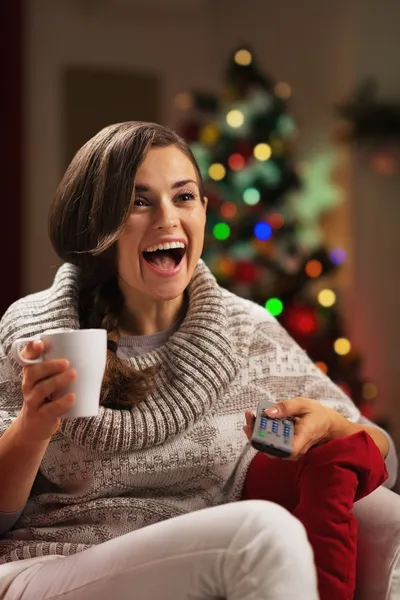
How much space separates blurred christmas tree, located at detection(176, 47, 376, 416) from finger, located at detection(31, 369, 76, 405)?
2.12m

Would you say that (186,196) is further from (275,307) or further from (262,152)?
(262,152)

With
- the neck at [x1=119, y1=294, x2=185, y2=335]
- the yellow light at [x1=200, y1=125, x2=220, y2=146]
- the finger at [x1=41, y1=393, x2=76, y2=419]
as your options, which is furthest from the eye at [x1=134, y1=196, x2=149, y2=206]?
the yellow light at [x1=200, y1=125, x2=220, y2=146]

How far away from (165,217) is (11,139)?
2.95 metres

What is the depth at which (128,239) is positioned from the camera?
1508mm

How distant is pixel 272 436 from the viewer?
1.25 m

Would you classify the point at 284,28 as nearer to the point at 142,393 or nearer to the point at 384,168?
the point at 384,168

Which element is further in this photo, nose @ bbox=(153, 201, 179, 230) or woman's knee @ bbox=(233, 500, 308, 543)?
nose @ bbox=(153, 201, 179, 230)

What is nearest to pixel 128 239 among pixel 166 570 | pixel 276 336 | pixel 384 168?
pixel 276 336

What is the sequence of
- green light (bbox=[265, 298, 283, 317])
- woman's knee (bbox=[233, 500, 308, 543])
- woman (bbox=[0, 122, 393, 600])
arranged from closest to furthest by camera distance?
1. woman's knee (bbox=[233, 500, 308, 543])
2. woman (bbox=[0, 122, 393, 600])
3. green light (bbox=[265, 298, 283, 317])

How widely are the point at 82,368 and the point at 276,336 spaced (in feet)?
1.94

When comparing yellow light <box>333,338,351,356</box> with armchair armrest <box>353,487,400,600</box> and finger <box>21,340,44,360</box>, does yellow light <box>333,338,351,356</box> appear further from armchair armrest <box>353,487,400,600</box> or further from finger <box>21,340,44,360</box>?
finger <box>21,340,44,360</box>

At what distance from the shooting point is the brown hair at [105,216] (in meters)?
1.48

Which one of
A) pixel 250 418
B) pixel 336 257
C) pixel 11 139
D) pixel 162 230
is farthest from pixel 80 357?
pixel 11 139

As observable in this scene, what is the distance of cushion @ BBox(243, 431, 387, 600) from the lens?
130 centimetres
